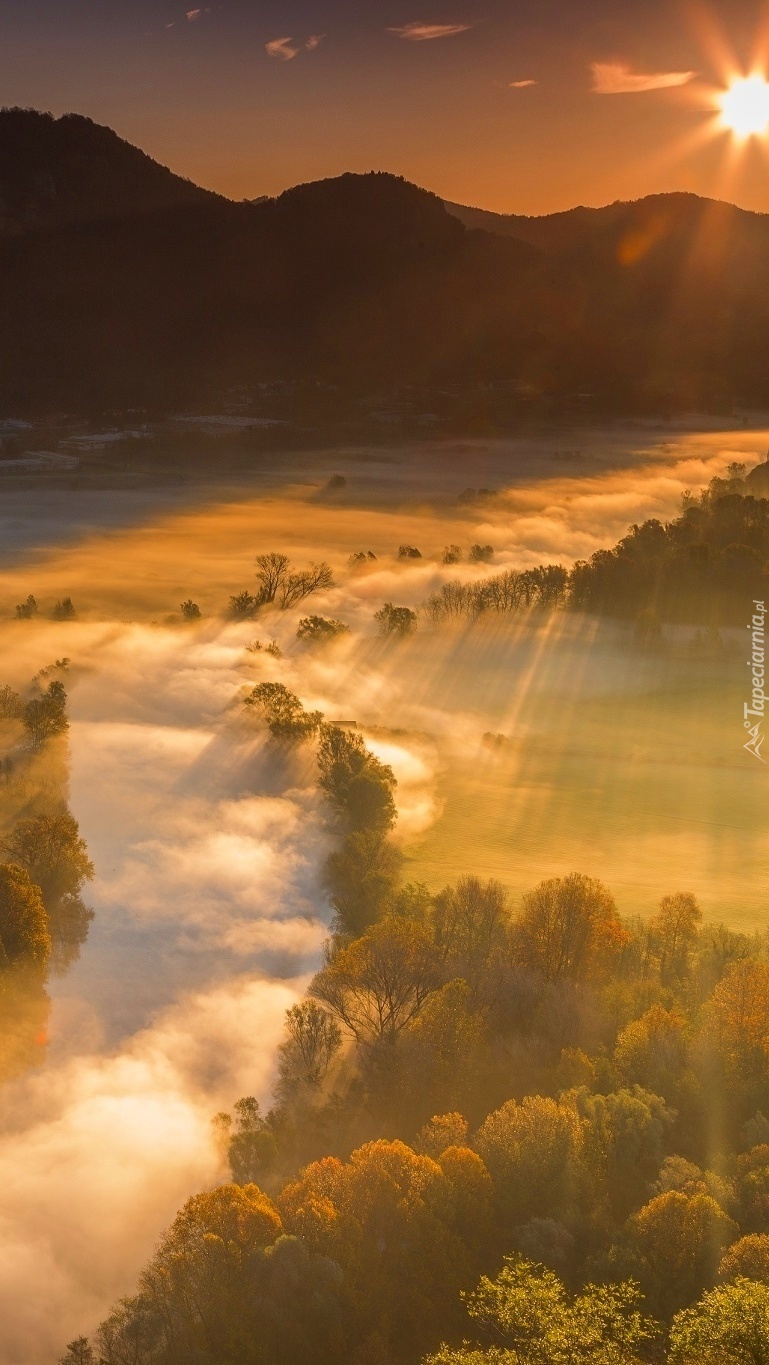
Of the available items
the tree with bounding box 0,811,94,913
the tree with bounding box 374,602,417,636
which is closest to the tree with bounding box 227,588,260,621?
the tree with bounding box 374,602,417,636

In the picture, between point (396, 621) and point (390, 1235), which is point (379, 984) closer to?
point (390, 1235)

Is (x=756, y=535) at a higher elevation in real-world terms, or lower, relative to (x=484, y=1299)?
higher

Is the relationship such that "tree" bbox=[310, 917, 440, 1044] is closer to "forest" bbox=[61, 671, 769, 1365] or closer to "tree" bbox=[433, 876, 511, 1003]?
"forest" bbox=[61, 671, 769, 1365]

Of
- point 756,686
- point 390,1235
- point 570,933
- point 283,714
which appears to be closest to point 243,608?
point 283,714

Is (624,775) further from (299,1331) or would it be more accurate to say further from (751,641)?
(299,1331)

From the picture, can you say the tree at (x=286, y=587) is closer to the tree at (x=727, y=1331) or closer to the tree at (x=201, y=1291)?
the tree at (x=201, y=1291)

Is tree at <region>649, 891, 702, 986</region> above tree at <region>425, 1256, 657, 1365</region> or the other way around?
above

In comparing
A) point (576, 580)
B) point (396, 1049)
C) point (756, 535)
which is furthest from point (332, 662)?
point (396, 1049)

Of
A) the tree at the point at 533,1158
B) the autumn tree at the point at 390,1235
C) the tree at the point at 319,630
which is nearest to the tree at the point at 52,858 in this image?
the autumn tree at the point at 390,1235
